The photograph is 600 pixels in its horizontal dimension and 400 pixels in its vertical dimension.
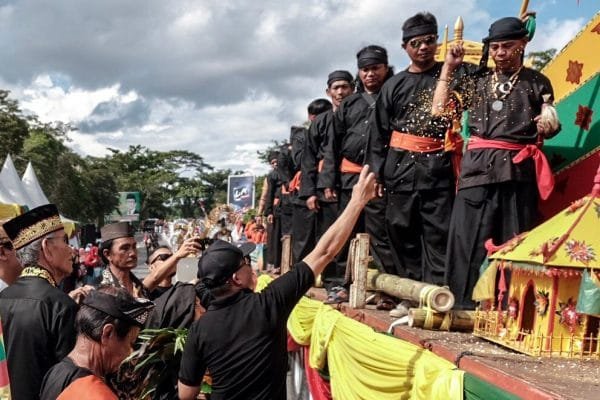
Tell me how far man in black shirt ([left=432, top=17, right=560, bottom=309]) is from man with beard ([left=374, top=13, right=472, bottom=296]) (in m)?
0.42

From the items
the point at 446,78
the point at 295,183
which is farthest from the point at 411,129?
the point at 295,183

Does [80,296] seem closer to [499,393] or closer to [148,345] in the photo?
[148,345]

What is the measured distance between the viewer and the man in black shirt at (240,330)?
2795mm

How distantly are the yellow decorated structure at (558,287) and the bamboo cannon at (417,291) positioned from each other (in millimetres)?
392

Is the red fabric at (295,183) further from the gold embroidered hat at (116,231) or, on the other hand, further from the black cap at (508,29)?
the black cap at (508,29)

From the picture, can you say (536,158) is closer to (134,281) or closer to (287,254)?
(134,281)

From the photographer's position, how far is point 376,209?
4953 millimetres

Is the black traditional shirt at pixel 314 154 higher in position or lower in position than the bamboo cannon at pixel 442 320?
higher

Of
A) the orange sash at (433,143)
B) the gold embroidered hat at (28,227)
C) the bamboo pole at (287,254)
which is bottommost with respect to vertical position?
the bamboo pole at (287,254)

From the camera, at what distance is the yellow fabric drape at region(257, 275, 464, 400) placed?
2596 millimetres

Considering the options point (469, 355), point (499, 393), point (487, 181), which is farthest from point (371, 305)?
point (499, 393)

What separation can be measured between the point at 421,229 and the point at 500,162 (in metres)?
0.96

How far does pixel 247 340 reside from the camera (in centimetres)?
279

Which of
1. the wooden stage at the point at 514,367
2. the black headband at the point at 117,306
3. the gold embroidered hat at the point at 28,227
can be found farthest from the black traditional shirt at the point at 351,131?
the black headband at the point at 117,306
